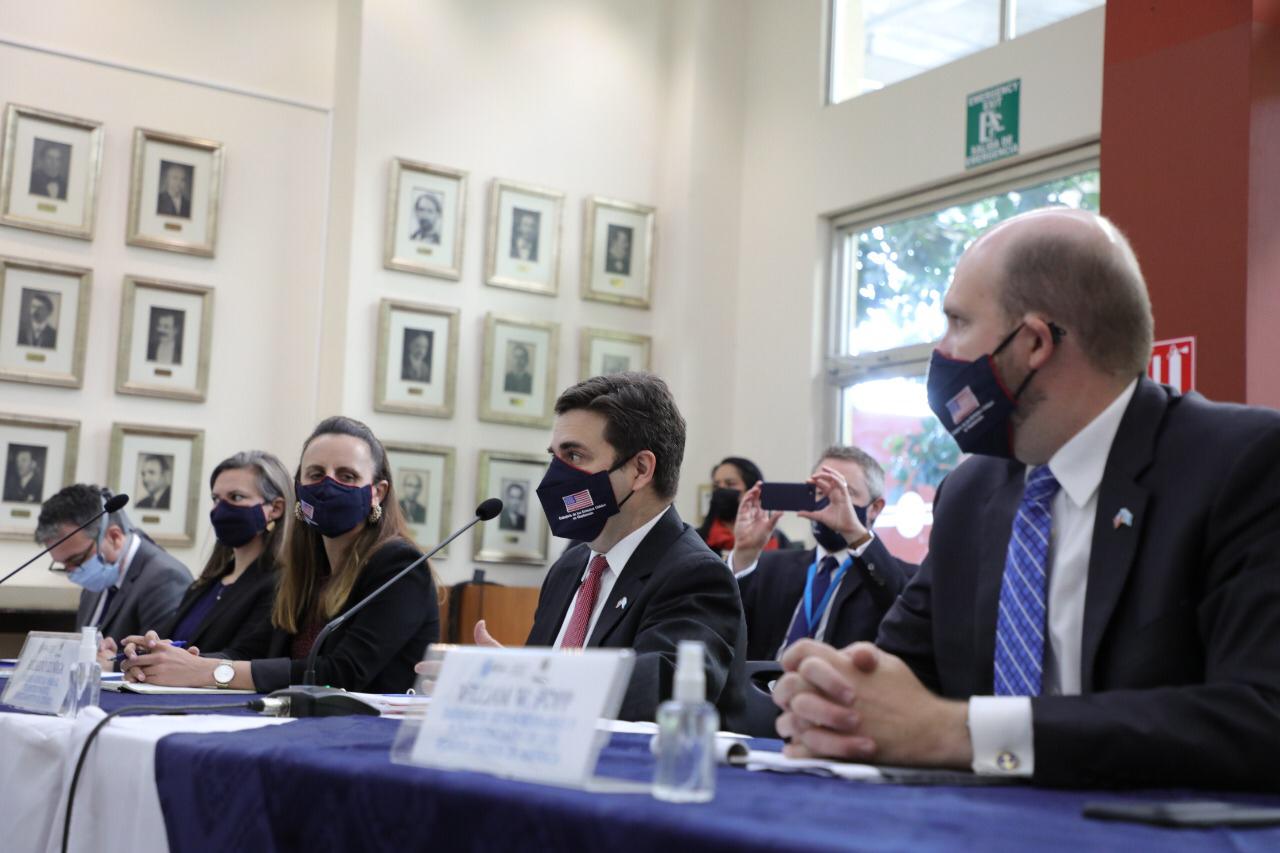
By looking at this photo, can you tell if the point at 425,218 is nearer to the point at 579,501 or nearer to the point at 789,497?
the point at 789,497

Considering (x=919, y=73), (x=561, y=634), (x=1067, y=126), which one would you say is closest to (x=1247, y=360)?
(x=561, y=634)

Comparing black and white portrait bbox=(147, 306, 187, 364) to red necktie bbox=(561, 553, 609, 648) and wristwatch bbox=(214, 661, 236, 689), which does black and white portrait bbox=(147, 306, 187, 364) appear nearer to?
wristwatch bbox=(214, 661, 236, 689)

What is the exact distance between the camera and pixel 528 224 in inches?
342

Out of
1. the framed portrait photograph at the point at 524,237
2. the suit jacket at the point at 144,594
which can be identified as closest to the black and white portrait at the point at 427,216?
the framed portrait photograph at the point at 524,237

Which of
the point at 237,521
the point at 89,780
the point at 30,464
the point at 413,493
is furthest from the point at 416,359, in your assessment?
the point at 89,780

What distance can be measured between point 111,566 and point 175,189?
259 cm

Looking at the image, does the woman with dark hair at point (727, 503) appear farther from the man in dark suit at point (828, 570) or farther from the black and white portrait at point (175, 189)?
the black and white portrait at point (175, 189)

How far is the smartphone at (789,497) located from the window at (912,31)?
3353mm

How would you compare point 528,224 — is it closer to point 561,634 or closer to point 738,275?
point 738,275

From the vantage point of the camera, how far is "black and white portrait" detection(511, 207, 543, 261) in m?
8.62

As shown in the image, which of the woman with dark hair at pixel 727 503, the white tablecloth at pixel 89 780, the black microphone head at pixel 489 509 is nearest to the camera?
the white tablecloth at pixel 89 780

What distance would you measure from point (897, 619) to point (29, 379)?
6372 millimetres

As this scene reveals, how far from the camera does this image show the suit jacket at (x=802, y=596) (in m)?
5.19

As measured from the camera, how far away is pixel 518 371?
860cm
